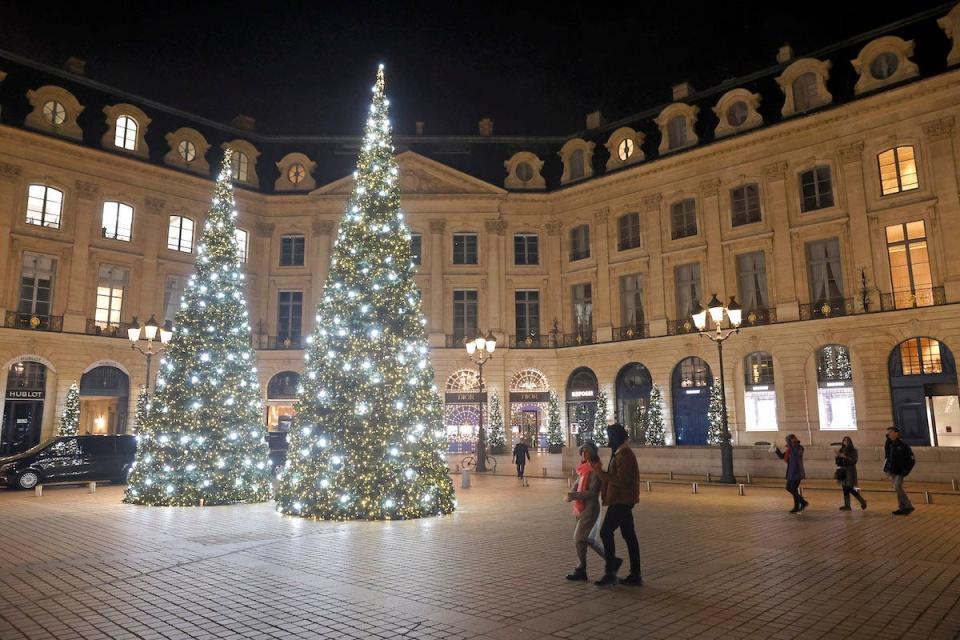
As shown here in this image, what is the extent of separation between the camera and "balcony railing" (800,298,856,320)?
1097 inches

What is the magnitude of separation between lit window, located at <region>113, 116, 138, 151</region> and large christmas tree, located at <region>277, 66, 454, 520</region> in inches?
1006

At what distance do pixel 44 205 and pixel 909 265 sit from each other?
37.5 m

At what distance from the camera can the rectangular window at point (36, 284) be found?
29906 mm

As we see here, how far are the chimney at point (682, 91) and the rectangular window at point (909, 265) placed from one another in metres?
12.7

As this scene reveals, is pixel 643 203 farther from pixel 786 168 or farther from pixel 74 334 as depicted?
pixel 74 334

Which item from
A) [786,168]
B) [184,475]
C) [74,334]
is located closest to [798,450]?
[184,475]

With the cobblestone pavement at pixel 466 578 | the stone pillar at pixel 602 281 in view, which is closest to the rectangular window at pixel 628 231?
the stone pillar at pixel 602 281

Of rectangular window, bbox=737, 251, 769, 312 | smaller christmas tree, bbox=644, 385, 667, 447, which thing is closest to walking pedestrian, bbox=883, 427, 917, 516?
smaller christmas tree, bbox=644, 385, 667, 447

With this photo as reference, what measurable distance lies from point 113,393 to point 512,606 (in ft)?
102

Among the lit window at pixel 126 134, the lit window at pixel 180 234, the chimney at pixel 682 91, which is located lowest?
the lit window at pixel 180 234

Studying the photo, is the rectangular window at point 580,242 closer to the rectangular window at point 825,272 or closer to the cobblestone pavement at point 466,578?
the rectangular window at point 825,272

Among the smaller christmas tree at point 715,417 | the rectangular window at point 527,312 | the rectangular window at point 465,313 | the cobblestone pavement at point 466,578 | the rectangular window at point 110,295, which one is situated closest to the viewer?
the cobblestone pavement at point 466,578

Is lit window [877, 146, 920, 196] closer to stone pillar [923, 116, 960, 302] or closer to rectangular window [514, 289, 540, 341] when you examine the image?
stone pillar [923, 116, 960, 302]

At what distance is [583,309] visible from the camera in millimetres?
37188
